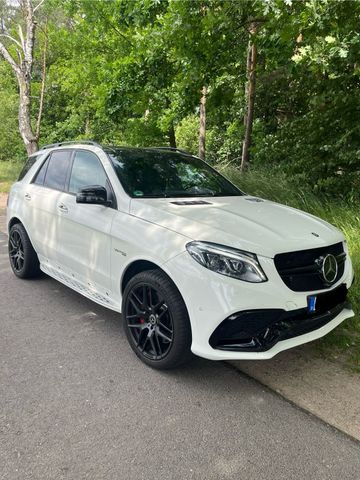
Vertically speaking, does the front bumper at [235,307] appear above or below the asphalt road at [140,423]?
above

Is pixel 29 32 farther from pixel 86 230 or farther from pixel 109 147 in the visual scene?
pixel 86 230

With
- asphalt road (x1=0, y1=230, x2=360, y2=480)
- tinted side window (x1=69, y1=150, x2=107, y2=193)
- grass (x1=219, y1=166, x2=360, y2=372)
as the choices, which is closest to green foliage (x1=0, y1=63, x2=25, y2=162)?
grass (x1=219, y1=166, x2=360, y2=372)

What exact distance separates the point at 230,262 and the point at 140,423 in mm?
1194

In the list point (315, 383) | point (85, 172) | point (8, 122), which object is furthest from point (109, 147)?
point (8, 122)

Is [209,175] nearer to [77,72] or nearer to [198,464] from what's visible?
[198,464]

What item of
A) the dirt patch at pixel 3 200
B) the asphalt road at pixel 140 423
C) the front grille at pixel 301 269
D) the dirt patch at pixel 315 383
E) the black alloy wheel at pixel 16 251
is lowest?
the dirt patch at pixel 3 200

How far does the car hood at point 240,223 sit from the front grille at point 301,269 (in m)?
0.05

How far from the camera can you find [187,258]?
297 centimetres

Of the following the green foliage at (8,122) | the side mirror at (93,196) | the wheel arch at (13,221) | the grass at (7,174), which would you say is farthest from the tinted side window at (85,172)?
the green foliage at (8,122)

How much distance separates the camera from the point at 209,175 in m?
4.73

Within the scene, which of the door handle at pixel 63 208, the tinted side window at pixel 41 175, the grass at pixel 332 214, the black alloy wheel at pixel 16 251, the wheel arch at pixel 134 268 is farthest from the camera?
the black alloy wheel at pixel 16 251

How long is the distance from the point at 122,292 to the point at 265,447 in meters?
1.72

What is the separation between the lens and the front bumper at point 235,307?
9.21 feet

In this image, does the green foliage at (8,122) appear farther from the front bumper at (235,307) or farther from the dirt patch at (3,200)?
the front bumper at (235,307)
